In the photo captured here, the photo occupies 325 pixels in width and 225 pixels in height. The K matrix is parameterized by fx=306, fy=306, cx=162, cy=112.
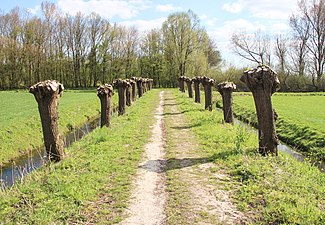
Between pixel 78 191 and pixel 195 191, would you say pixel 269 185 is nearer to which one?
pixel 195 191

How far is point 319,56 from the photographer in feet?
169

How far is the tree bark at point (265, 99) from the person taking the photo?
9086 millimetres

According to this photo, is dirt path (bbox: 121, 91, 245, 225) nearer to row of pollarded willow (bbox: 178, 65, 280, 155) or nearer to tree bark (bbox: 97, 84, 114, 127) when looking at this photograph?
row of pollarded willow (bbox: 178, 65, 280, 155)

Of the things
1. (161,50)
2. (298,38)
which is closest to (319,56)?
(298,38)

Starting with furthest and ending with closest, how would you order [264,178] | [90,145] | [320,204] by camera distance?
1. [90,145]
2. [264,178]
3. [320,204]

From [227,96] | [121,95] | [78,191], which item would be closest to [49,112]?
[78,191]

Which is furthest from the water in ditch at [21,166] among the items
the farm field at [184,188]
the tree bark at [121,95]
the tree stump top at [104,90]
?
the tree bark at [121,95]

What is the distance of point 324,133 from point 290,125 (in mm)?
2963

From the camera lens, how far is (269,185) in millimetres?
6840

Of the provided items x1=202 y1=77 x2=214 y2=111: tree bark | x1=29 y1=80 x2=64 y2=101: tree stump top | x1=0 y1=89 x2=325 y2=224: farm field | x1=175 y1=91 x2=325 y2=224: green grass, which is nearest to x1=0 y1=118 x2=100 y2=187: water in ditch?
x1=0 y1=89 x2=325 y2=224: farm field

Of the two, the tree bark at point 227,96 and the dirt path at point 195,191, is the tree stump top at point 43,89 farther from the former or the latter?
the tree bark at point 227,96

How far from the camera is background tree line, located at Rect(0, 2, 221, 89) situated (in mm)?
57844

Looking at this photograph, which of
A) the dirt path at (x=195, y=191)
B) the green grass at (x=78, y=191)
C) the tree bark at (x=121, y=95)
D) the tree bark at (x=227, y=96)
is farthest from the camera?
the tree bark at (x=121, y=95)

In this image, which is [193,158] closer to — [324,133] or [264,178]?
[264,178]
